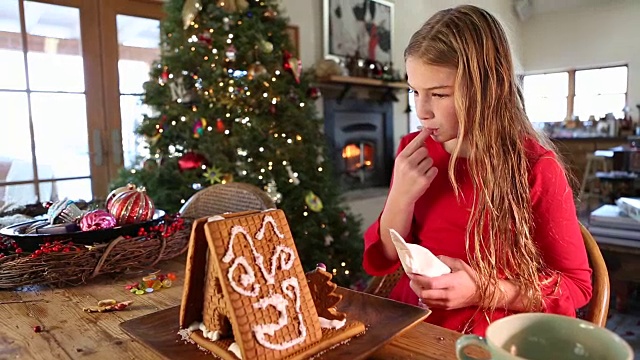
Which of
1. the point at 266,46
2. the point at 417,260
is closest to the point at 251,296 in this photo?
the point at 417,260

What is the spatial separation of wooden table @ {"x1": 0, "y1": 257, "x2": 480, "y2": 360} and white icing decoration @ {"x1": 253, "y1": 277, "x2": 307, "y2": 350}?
0.12 meters

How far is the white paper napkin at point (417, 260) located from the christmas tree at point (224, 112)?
206 centimetres

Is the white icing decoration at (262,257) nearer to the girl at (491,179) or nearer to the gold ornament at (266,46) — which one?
the girl at (491,179)

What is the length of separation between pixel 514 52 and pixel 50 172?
8.84 feet

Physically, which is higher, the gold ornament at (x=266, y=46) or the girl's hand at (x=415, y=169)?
the gold ornament at (x=266, y=46)

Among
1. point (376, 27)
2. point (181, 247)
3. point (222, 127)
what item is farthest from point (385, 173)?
point (181, 247)

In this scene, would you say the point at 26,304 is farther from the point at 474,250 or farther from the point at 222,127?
the point at 222,127

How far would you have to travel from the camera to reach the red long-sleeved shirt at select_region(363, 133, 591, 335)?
787mm

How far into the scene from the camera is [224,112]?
268 centimetres

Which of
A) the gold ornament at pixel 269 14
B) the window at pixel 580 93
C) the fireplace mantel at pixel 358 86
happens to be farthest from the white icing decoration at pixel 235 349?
the window at pixel 580 93

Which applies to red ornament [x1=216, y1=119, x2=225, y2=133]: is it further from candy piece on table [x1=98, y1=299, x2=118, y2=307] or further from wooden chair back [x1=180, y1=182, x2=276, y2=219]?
candy piece on table [x1=98, y1=299, x2=118, y2=307]

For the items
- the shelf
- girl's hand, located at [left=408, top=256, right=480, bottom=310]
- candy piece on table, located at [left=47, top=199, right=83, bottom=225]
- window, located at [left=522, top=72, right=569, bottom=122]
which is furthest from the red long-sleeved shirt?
window, located at [left=522, top=72, right=569, bottom=122]

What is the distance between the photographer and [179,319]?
624 mm

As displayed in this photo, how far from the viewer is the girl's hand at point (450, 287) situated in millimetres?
688
